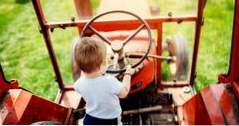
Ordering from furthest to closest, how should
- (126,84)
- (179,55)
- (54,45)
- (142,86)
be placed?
(54,45) → (179,55) → (142,86) → (126,84)

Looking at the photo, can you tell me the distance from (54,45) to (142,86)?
191 centimetres

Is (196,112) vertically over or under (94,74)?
under

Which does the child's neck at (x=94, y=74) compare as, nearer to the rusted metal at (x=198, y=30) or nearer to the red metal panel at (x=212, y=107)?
the red metal panel at (x=212, y=107)

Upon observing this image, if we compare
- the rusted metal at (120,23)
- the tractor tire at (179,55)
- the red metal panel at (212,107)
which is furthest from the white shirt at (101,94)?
the tractor tire at (179,55)

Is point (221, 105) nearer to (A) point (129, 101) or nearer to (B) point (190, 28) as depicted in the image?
(A) point (129, 101)

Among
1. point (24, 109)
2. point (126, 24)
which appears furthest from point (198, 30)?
point (24, 109)

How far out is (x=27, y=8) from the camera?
5.53 metres

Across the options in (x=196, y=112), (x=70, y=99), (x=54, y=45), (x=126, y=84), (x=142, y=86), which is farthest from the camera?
(x=54, y=45)

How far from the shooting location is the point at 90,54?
6.13 ft

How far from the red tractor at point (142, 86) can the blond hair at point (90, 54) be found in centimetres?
42

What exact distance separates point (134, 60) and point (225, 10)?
2.55 m

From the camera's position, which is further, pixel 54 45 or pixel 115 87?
pixel 54 45

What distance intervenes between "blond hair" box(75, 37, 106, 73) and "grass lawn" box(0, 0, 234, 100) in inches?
66.3

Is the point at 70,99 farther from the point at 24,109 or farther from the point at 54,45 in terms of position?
the point at 54,45
